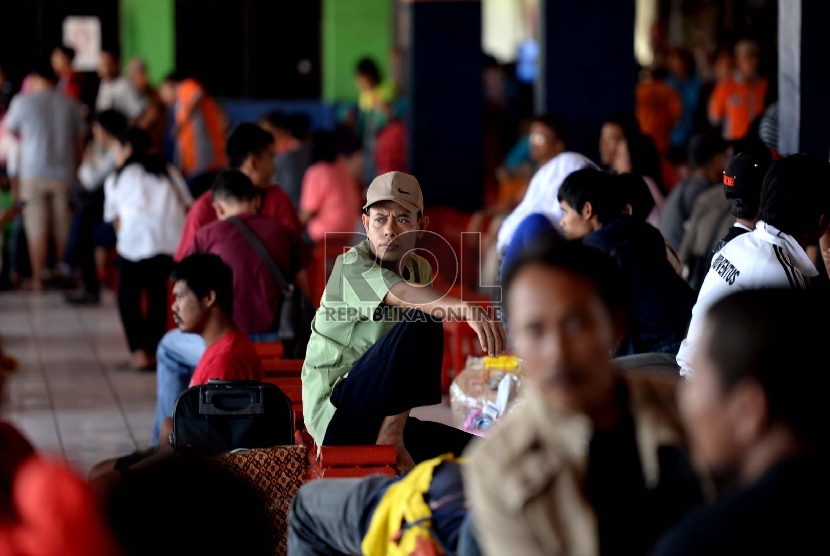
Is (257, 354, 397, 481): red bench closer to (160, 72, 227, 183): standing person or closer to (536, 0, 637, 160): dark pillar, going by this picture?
(536, 0, 637, 160): dark pillar

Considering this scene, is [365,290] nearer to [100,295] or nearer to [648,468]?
[648,468]

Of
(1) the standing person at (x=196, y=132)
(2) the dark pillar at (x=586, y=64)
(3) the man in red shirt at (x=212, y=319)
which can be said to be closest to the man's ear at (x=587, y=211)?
(3) the man in red shirt at (x=212, y=319)

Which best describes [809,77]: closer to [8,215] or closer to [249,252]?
[249,252]

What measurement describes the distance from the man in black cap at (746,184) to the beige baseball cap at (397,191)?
1139 millimetres

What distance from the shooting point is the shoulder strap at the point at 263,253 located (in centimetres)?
581

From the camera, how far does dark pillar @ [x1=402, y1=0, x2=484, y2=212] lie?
409 inches

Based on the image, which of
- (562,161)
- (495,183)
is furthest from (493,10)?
(562,161)

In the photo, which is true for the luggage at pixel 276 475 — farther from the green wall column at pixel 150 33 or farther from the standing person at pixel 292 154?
the green wall column at pixel 150 33

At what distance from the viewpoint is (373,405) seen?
3.86 metres

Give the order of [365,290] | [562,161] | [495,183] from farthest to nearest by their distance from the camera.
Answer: [495,183]
[562,161]
[365,290]

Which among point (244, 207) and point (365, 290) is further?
point (244, 207)

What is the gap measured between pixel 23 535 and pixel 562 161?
16.0 ft

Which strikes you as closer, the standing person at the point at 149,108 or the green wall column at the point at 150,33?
the standing person at the point at 149,108

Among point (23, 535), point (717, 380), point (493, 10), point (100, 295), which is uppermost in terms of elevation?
point (493, 10)
